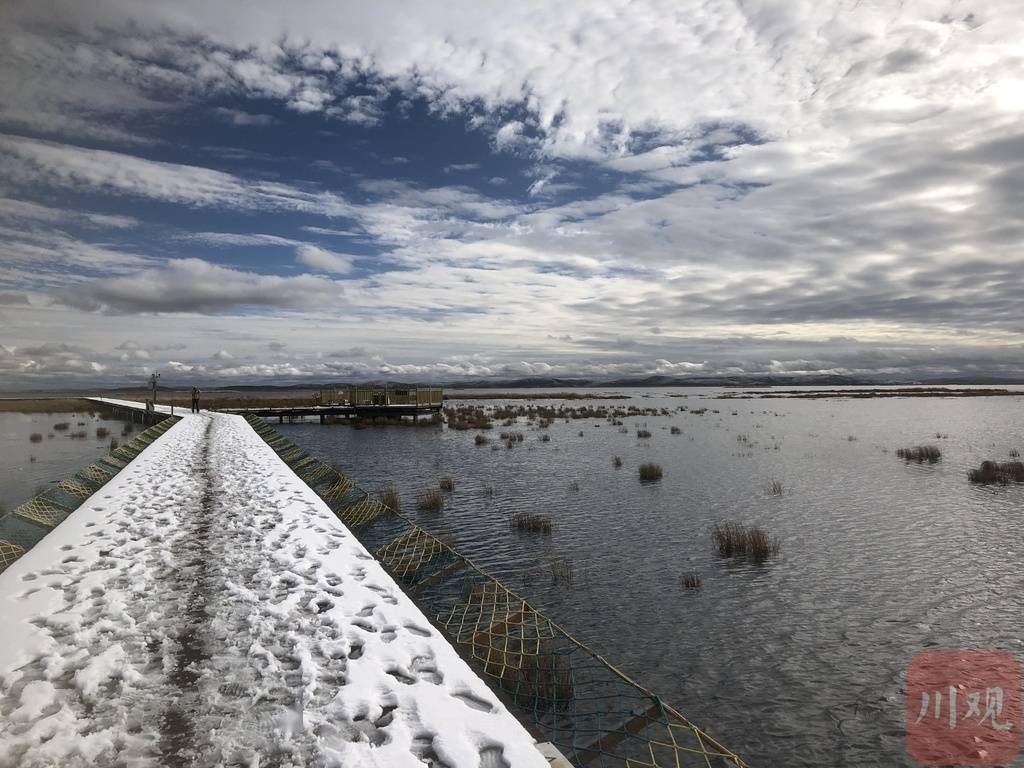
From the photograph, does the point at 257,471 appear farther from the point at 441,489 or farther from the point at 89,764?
the point at 89,764

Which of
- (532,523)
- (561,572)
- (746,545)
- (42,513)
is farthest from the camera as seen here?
(532,523)

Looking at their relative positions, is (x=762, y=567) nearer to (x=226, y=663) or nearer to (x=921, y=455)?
(x=226, y=663)

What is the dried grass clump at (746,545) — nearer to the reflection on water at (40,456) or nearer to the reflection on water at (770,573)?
the reflection on water at (770,573)

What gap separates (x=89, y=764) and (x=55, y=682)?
1.27m

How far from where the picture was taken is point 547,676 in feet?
20.1

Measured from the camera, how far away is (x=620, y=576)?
9703 mm

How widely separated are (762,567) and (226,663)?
29.5ft

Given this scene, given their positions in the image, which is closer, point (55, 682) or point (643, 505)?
point (55, 682)

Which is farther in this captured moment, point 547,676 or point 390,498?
point 390,498

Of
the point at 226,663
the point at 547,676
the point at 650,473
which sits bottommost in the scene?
the point at 547,676

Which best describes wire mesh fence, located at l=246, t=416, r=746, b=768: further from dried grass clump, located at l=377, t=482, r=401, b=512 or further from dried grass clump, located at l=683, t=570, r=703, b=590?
dried grass clump, located at l=377, t=482, r=401, b=512

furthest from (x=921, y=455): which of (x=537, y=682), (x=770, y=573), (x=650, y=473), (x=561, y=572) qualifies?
(x=537, y=682)

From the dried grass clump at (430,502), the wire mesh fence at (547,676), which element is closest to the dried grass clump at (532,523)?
the dried grass clump at (430,502)

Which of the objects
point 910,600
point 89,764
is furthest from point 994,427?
point 89,764
